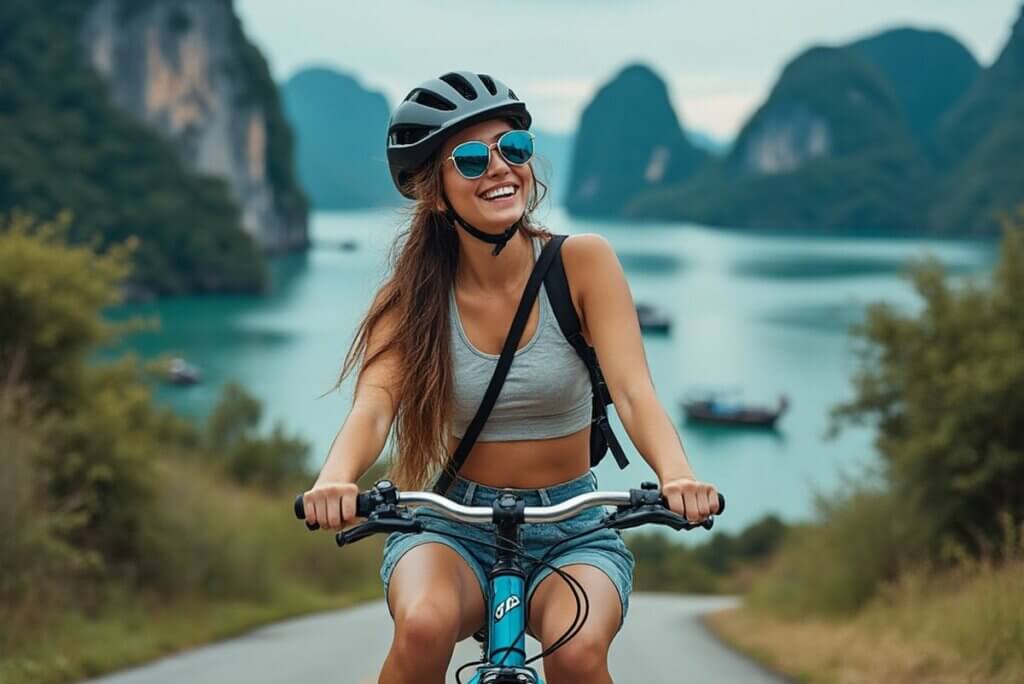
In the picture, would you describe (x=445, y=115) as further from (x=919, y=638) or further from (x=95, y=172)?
(x=95, y=172)

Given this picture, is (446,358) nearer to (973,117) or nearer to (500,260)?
(500,260)

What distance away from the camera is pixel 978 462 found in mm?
13289

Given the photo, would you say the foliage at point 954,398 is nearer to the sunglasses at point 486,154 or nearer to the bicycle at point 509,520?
the sunglasses at point 486,154

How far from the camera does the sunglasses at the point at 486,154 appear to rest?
9.43 feet

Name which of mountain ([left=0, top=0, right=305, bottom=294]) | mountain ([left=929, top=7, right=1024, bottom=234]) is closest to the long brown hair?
mountain ([left=0, top=0, right=305, bottom=294])

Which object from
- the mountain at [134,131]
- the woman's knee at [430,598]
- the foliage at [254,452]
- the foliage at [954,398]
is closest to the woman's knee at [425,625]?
the woman's knee at [430,598]

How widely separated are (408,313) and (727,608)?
13452 mm

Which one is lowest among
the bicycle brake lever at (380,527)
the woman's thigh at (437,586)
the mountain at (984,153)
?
the woman's thigh at (437,586)

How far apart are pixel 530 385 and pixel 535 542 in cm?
31

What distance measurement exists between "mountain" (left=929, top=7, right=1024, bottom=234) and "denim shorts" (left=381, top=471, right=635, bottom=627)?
141 m

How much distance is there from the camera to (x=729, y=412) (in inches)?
1870

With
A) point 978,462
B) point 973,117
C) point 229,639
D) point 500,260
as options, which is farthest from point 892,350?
point 973,117

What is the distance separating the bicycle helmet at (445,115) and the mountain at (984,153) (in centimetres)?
14097

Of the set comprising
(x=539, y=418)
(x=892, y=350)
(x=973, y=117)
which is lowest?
(x=539, y=418)
